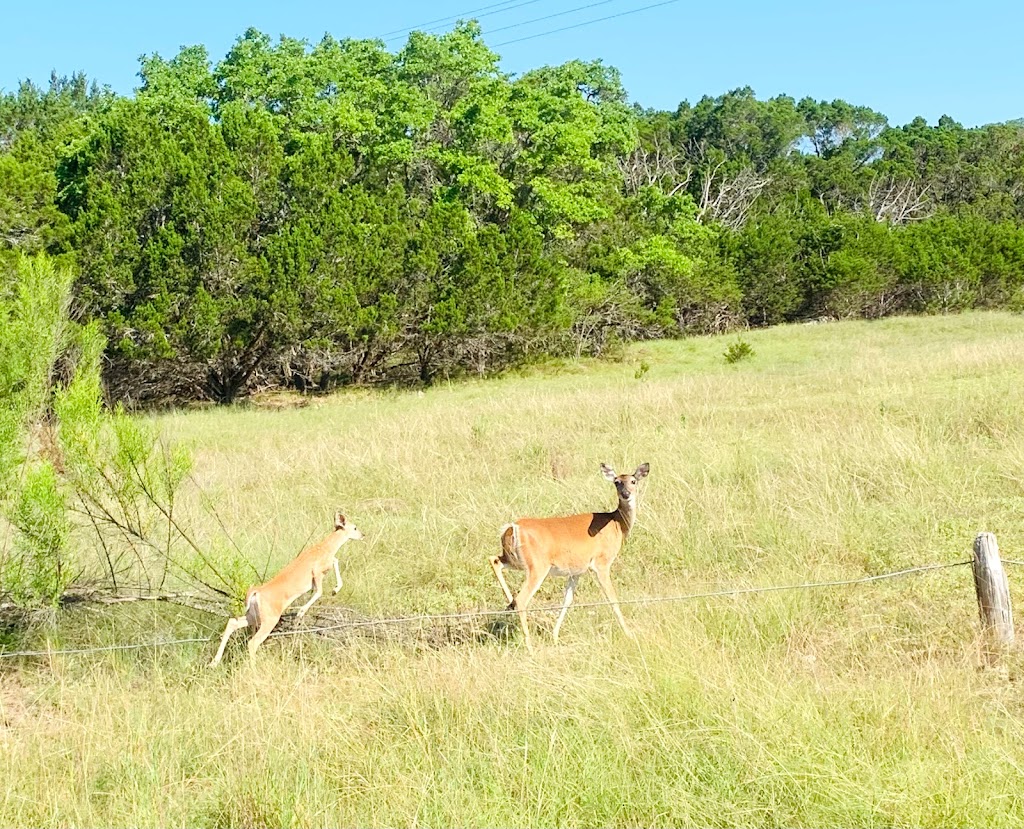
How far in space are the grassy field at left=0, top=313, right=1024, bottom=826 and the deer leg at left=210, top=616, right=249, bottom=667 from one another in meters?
0.12

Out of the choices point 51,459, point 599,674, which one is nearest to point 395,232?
point 51,459

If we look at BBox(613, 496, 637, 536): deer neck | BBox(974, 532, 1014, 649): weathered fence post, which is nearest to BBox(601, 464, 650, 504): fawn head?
BBox(613, 496, 637, 536): deer neck

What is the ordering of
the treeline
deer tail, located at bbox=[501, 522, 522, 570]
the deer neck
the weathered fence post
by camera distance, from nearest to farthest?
the weathered fence post
deer tail, located at bbox=[501, 522, 522, 570]
the deer neck
the treeline

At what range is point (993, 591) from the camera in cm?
566

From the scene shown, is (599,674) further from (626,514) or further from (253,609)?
(253,609)

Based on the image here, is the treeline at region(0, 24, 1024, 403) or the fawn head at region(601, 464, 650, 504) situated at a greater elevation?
the treeline at region(0, 24, 1024, 403)

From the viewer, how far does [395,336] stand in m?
29.2

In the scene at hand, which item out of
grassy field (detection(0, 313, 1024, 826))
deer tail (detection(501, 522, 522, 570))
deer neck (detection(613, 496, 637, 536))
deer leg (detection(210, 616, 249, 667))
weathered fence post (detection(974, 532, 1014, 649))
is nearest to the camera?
grassy field (detection(0, 313, 1024, 826))

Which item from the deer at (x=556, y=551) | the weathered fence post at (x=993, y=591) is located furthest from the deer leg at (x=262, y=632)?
the weathered fence post at (x=993, y=591)

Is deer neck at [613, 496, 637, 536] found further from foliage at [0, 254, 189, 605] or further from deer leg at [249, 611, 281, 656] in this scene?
foliage at [0, 254, 189, 605]

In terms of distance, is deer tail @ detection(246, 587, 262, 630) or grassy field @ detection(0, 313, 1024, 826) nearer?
grassy field @ detection(0, 313, 1024, 826)

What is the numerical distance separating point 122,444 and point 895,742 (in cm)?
474

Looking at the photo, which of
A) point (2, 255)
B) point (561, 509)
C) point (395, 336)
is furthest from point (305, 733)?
point (395, 336)

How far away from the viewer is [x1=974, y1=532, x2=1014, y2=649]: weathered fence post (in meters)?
5.61
